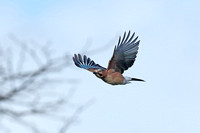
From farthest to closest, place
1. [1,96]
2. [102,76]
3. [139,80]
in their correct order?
1. [139,80]
2. [102,76]
3. [1,96]

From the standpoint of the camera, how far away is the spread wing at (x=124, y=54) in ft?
36.8

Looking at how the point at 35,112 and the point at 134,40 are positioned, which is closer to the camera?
the point at 35,112

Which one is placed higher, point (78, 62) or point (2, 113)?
point (78, 62)

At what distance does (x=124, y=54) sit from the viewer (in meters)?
11.3

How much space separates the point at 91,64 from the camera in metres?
13.3

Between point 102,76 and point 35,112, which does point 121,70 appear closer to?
point 102,76

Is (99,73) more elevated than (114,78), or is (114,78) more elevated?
(99,73)

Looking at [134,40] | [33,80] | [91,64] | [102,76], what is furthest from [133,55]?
[33,80]

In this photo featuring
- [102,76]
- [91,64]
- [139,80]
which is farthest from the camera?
[91,64]

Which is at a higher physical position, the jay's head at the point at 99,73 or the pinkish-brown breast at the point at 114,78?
the jay's head at the point at 99,73

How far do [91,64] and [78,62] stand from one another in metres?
0.42

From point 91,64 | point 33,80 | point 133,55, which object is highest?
point 91,64

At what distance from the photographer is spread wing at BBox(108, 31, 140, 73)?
11203 millimetres

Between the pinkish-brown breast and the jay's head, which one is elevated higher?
the jay's head
